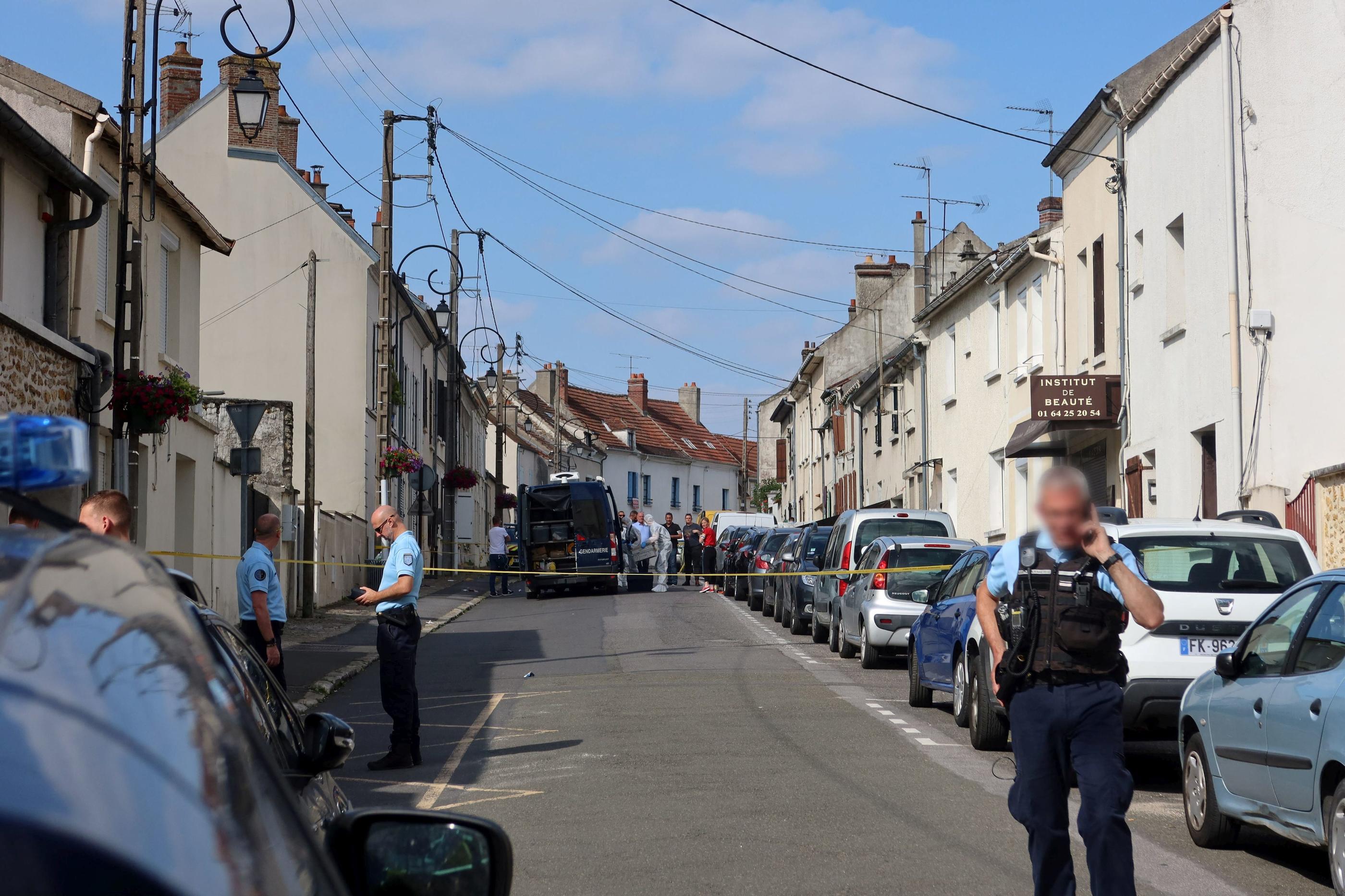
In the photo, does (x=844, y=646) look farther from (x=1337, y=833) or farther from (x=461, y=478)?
(x=461, y=478)

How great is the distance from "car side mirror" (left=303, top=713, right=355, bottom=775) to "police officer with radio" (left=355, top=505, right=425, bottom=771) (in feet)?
22.0

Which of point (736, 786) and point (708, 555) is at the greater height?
point (708, 555)

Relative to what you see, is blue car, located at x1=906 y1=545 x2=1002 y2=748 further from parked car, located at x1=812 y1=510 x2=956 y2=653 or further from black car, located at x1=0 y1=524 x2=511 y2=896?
black car, located at x1=0 y1=524 x2=511 y2=896

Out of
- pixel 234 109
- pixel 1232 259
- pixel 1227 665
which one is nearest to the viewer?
pixel 1227 665

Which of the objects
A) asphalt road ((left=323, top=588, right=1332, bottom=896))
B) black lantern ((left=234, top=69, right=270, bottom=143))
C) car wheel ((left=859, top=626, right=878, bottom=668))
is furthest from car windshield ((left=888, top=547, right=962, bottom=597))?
black lantern ((left=234, top=69, right=270, bottom=143))

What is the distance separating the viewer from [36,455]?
5.77ft

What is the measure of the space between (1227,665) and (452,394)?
3307cm

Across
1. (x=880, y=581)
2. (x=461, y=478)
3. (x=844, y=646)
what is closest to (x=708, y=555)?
(x=461, y=478)

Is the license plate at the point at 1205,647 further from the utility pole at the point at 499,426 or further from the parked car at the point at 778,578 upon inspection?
the utility pole at the point at 499,426

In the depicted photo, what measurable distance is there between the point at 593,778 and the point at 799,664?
908 centimetres

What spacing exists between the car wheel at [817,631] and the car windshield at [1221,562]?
1255 cm

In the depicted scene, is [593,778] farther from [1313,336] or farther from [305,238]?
[305,238]

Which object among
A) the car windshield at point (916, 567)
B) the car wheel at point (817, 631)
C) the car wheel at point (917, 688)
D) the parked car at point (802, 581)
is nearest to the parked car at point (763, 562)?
the parked car at point (802, 581)

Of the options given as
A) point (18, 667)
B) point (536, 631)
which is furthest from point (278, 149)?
point (18, 667)
